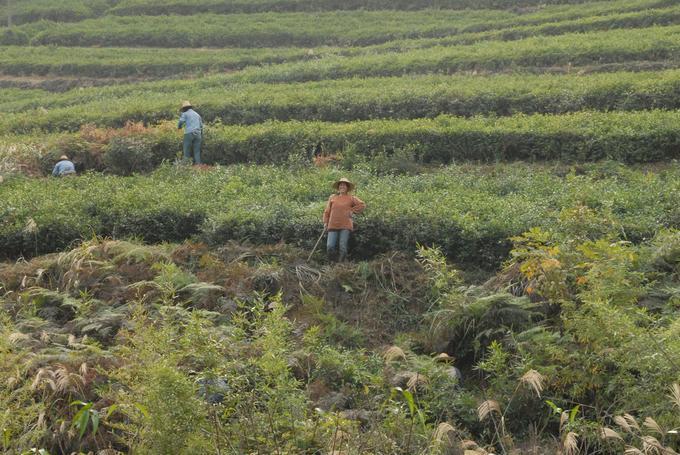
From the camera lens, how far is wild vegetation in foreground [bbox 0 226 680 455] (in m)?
8.93

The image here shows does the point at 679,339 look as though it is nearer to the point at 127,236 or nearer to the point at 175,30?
the point at 127,236

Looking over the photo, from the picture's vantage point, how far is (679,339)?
9883 mm

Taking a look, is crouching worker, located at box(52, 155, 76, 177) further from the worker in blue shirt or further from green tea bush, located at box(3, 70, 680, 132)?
green tea bush, located at box(3, 70, 680, 132)

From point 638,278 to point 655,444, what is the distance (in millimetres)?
3385

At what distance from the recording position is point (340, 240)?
15.0 metres

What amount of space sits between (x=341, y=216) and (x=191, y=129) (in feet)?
26.4

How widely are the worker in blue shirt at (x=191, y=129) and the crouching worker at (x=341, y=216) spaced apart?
7641mm

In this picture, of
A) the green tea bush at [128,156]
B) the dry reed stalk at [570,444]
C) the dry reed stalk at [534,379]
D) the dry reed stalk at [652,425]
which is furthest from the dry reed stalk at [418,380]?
the green tea bush at [128,156]

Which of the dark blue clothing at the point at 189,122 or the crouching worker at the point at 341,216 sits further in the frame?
the dark blue clothing at the point at 189,122

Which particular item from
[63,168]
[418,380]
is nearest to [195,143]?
[63,168]

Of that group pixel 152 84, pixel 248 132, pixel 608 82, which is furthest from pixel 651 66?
pixel 152 84

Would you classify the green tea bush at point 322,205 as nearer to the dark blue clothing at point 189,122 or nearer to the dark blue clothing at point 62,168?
the dark blue clothing at point 62,168

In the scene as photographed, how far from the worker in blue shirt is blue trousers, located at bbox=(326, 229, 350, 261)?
782 cm

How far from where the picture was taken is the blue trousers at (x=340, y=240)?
49.1ft
